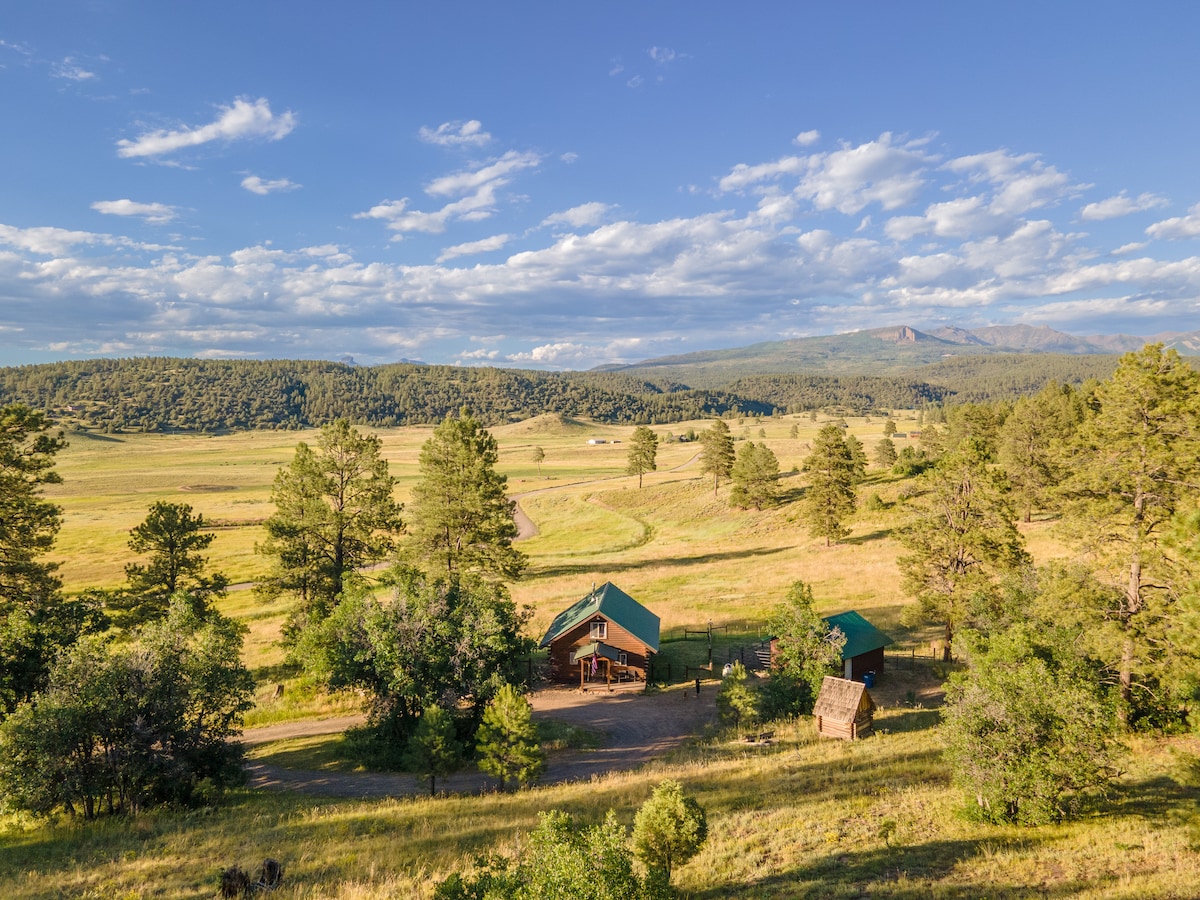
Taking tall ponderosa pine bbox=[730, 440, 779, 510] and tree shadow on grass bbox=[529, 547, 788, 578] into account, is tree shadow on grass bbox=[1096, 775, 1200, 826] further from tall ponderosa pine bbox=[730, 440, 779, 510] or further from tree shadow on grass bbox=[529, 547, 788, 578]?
tall ponderosa pine bbox=[730, 440, 779, 510]

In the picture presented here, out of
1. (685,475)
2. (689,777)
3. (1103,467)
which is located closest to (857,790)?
(689,777)

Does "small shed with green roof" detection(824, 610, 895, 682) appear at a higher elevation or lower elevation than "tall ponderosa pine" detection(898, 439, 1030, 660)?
lower

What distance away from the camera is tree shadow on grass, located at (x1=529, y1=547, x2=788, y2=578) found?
2494 inches

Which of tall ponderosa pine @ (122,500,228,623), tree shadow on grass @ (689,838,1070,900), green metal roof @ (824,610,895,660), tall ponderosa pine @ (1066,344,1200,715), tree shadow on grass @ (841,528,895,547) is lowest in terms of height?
tree shadow on grass @ (841,528,895,547)

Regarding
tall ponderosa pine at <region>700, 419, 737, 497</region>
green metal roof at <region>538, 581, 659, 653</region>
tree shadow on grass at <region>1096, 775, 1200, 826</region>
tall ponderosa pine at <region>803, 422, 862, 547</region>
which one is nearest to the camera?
tree shadow on grass at <region>1096, 775, 1200, 826</region>

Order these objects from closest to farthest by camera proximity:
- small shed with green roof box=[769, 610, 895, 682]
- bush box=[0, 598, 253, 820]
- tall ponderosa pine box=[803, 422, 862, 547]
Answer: bush box=[0, 598, 253, 820]
small shed with green roof box=[769, 610, 895, 682]
tall ponderosa pine box=[803, 422, 862, 547]

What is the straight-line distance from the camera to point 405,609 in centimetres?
2423

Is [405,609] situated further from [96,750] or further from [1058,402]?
[1058,402]

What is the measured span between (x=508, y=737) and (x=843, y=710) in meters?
15.3

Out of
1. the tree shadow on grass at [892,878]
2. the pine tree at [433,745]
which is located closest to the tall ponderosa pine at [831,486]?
the tree shadow on grass at [892,878]

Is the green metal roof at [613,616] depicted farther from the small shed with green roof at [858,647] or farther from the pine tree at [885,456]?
the pine tree at [885,456]

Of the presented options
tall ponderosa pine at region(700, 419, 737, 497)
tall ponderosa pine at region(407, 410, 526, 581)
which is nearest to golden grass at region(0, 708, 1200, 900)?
tall ponderosa pine at region(407, 410, 526, 581)

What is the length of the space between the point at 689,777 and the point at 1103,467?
1820cm

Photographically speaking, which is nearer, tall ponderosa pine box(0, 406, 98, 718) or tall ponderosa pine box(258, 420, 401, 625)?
tall ponderosa pine box(0, 406, 98, 718)
